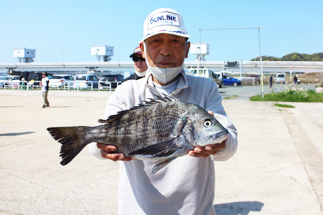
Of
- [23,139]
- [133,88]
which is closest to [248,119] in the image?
[23,139]

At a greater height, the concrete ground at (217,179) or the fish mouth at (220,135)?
the fish mouth at (220,135)

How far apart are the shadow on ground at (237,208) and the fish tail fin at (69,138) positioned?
2.66m

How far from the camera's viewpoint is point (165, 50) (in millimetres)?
1948

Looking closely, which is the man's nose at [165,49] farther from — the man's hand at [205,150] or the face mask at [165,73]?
the man's hand at [205,150]

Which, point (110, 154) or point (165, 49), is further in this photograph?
point (165, 49)

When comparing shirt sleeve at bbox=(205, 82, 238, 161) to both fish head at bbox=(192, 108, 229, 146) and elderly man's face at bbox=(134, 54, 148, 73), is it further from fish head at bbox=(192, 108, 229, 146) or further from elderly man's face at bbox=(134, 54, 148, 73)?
elderly man's face at bbox=(134, 54, 148, 73)

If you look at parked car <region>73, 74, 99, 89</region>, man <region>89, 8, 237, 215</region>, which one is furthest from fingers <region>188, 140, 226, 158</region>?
parked car <region>73, 74, 99, 89</region>

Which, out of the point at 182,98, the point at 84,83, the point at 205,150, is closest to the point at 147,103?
the point at 182,98

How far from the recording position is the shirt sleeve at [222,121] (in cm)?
175

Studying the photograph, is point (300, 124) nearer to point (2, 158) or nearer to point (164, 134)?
point (2, 158)

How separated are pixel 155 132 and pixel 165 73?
1.66 ft

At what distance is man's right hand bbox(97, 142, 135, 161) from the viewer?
171 cm

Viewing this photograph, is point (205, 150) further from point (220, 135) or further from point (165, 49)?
point (165, 49)

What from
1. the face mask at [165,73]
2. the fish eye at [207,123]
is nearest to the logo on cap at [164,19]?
the face mask at [165,73]
